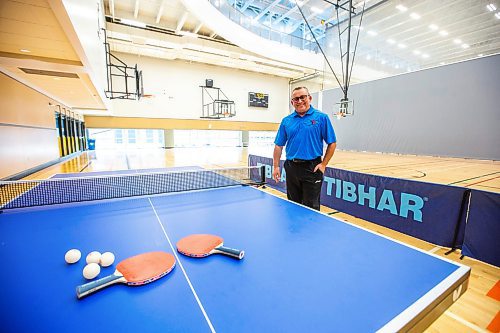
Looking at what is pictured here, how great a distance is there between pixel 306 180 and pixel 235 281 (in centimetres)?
203

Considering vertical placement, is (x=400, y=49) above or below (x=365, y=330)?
above

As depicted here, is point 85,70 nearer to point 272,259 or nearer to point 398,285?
point 272,259

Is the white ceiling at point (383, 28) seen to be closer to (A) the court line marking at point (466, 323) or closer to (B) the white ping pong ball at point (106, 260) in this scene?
(A) the court line marking at point (466, 323)

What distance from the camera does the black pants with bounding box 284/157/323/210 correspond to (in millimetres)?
2893

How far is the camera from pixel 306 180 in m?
2.91

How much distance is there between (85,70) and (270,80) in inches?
655

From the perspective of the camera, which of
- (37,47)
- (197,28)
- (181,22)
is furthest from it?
(197,28)

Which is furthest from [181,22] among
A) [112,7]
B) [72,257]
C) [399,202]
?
[72,257]

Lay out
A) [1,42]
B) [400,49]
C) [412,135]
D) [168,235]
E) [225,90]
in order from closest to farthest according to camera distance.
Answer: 1. [168,235]
2. [1,42]
3. [412,135]
4. [400,49]
5. [225,90]

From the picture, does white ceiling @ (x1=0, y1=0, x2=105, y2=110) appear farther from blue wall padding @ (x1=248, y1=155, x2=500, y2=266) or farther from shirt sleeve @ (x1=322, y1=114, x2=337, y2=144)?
blue wall padding @ (x1=248, y1=155, x2=500, y2=266)

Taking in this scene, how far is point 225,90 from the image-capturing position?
18.3m

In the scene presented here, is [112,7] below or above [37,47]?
above

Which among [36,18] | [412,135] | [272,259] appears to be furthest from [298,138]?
[412,135]

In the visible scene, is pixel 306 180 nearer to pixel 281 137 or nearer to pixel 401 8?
pixel 281 137
